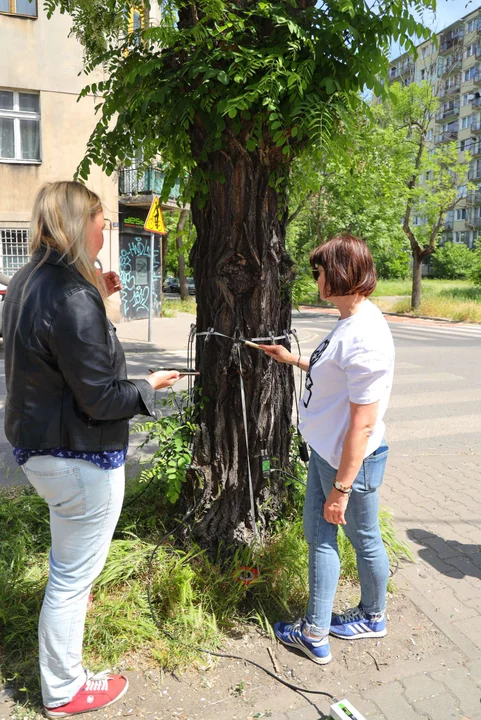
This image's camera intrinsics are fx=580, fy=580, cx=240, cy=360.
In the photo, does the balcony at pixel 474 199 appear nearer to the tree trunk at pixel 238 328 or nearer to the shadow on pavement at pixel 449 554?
the shadow on pavement at pixel 449 554

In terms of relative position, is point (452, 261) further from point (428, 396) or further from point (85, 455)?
point (85, 455)

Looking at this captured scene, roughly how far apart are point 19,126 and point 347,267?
1633 centimetres

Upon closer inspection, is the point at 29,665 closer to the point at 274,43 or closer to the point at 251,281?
the point at 251,281

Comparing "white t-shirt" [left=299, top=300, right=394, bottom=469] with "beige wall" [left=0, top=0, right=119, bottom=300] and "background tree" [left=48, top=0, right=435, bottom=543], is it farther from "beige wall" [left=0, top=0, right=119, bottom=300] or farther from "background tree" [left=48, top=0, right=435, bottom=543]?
"beige wall" [left=0, top=0, right=119, bottom=300]

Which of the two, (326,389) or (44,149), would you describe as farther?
(44,149)

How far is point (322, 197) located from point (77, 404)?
73.1 ft

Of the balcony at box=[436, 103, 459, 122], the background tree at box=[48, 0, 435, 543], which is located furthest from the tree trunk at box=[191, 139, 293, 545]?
the balcony at box=[436, 103, 459, 122]

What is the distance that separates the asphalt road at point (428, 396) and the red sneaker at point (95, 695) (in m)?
Answer: 2.67

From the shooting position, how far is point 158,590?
2.88m

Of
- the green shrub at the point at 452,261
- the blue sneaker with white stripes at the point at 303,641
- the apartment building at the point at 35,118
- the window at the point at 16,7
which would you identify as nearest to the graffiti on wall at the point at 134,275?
the apartment building at the point at 35,118

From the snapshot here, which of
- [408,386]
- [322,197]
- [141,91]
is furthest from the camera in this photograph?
[322,197]

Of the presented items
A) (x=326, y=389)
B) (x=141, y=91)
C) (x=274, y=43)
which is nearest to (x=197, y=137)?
(x=141, y=91)

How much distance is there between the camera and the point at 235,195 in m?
3.06

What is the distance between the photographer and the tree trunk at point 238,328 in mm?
3084
